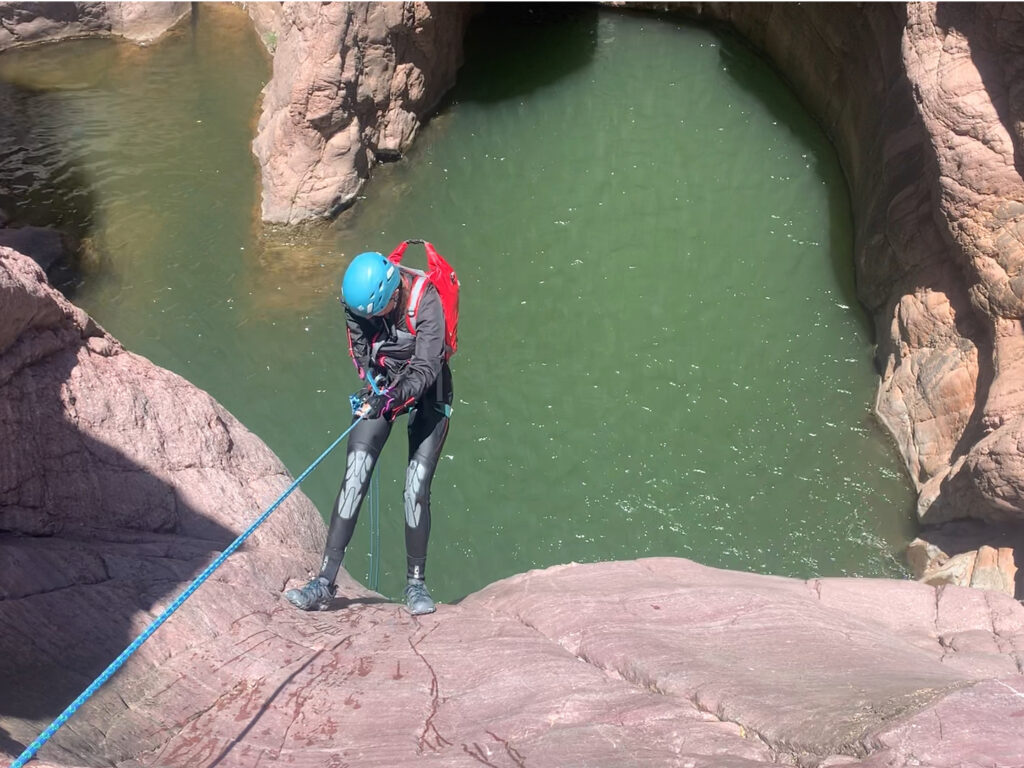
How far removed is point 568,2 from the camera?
16.7m

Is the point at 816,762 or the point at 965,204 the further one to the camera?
the point at 965,204

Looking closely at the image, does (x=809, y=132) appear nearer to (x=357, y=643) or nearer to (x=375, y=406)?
(x=375, y=406)

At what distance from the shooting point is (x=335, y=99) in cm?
1295

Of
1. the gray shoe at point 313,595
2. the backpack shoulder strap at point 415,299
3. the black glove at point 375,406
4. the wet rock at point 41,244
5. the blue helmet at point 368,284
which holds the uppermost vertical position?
the blue helmet at point 368,284

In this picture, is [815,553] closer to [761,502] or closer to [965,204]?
[761,502]

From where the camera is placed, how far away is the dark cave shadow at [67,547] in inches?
178

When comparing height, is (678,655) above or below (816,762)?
below

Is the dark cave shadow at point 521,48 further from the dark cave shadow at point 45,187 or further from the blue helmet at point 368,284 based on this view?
the blue helmet at point 368,284

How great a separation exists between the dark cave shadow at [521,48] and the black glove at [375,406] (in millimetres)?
10046

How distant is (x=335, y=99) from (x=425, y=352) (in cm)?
845

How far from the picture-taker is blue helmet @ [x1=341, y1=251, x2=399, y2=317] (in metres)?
5.38

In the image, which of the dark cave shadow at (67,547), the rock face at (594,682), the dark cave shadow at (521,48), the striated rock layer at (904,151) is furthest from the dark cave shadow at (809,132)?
the dark cave shadow at (67,547)

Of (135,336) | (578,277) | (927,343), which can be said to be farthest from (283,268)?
(927,343)

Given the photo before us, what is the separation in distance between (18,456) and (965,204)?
8.28 m
